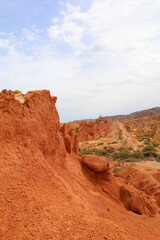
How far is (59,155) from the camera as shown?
5910mm

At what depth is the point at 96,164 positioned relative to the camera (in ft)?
24.7

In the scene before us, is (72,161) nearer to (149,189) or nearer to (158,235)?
(158,235)

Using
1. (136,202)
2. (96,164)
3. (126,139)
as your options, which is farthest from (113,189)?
(126,139)

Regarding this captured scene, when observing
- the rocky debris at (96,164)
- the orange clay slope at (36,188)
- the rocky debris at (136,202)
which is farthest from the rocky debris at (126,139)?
the orange clay slope at (36,188)

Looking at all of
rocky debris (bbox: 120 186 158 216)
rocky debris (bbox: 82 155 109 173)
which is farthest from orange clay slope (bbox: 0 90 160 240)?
rocky debris (bbox: 82 155 109 173)

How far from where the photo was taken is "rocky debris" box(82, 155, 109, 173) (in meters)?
7.49

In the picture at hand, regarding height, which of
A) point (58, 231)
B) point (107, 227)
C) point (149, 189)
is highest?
point (58, 231)

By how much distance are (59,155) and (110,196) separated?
2727 millimetres

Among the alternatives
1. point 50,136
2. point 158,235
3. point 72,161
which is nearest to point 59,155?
point 50,136

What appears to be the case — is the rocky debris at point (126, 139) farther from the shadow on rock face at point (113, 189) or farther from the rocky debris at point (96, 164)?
the rocky debris at point (96, 164)

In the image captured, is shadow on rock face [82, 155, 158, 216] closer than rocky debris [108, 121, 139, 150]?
Yes

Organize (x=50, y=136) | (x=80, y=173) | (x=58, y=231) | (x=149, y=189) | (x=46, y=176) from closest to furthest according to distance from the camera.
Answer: (x=58, y=231) → (x=46, y=176) → (x=50, y=136) → (x=80, y=173) → (x=149, y=189)

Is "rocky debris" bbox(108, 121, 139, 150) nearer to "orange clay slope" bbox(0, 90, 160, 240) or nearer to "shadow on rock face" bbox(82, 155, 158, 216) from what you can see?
"shadow on rock face" bbox(82, 155, 158, 216)

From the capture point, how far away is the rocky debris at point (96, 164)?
24.6 ft
